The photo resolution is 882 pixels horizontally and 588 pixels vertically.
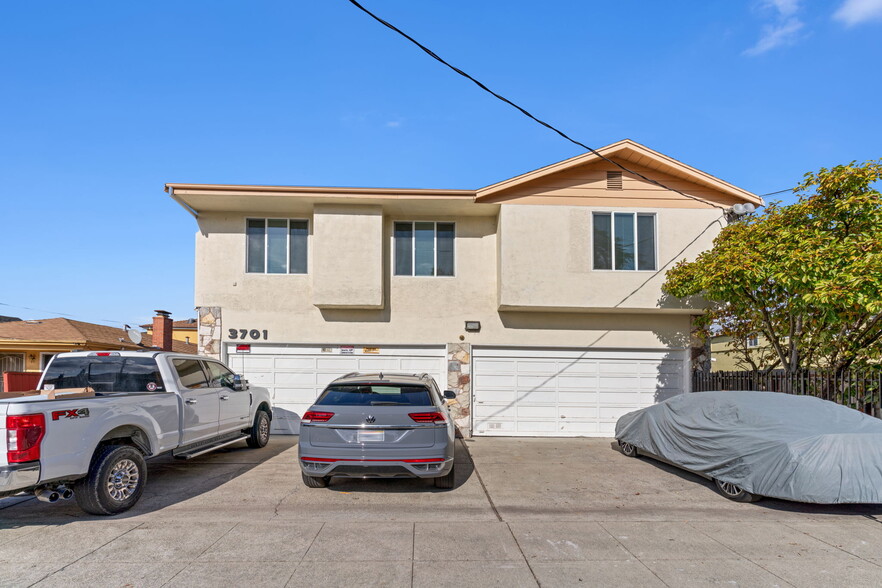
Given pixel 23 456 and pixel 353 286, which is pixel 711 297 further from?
pixel 23 456

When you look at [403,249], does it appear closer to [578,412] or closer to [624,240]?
[624,240]

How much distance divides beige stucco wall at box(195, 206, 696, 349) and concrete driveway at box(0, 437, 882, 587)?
14.4 ft

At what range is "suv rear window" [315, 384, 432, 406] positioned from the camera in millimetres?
6980

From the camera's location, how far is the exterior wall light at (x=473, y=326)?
12.1m

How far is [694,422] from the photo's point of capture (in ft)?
25.5

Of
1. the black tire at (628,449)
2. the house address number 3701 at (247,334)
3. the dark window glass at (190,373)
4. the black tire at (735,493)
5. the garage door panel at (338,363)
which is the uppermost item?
the house address number 3701 at (247,334)

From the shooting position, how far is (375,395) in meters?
7.11

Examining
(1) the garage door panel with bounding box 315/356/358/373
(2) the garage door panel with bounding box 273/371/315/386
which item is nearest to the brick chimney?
(2) the garage door panel with bounding box 273/371/315/386

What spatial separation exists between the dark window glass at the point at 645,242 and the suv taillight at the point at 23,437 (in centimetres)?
1051

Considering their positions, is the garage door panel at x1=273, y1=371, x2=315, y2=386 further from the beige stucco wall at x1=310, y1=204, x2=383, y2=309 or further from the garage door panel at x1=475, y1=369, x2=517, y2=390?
the garage door panel at x1=475, y1=369, x2=517, y2=390

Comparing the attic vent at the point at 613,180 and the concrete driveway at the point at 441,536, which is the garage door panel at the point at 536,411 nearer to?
the concrete driveway at the point at 441,536

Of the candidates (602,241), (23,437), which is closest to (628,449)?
(602,241)

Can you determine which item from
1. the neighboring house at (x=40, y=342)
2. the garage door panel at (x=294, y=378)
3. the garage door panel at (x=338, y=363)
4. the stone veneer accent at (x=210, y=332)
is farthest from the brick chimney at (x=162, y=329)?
the garage door panel at (x=338, y=363)

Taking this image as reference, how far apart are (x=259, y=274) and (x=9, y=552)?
7705 mm
